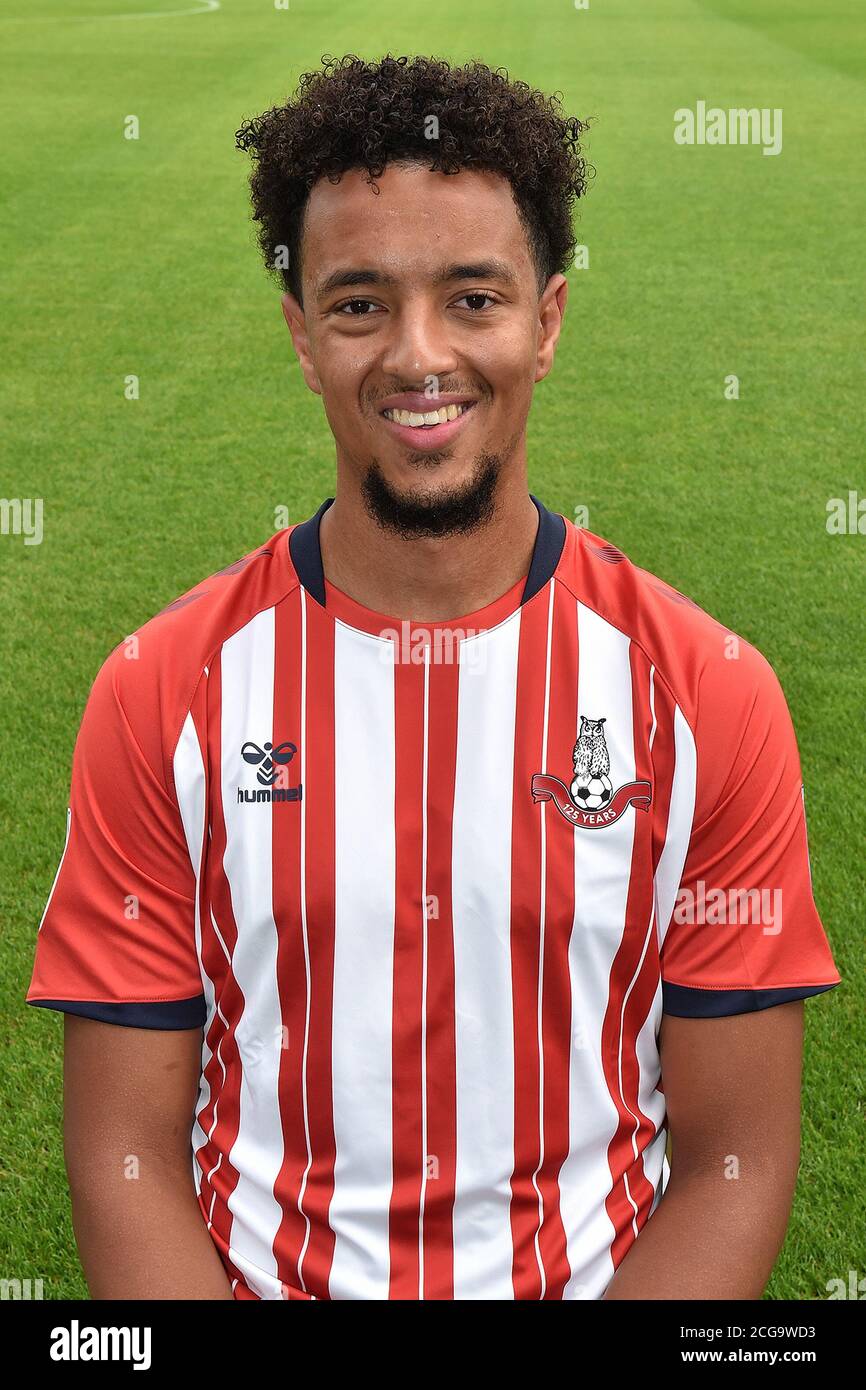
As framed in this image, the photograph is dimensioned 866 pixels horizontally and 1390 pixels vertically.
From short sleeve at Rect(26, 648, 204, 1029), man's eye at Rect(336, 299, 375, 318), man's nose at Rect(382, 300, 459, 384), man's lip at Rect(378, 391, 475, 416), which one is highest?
man's eye at Rect(336, 299, 375, 318)

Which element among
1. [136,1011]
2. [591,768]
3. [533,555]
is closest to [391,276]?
[533,555]

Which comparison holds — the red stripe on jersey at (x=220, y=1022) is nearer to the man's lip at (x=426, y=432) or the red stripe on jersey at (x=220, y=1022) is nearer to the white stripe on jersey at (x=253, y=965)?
the white stripe on jersey at (x=253, y=965)

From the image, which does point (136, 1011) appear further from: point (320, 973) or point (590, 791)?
point (590, 791)

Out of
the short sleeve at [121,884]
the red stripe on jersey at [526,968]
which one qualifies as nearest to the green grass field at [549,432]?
the red stripe on jersey at [526,968]

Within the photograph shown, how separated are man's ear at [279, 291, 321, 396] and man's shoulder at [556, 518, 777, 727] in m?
0.44

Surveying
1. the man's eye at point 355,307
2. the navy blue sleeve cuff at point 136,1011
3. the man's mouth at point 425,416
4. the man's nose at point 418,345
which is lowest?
the navy blue sleeve cuff at point 136,1011

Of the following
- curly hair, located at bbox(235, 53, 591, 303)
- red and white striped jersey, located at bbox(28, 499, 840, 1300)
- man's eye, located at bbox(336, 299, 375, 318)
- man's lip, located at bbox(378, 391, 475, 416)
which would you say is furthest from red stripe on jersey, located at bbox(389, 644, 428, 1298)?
curly hair, located at bbox(235, 53, 591, 303)

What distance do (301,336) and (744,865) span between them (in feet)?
3.26

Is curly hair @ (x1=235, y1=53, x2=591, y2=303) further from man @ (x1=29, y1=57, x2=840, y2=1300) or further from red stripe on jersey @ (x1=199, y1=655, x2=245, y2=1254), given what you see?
red stripe on jersey @ (x1=199, y1=655, x2=245, y2=1254)

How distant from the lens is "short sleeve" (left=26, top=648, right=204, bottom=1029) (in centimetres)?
188

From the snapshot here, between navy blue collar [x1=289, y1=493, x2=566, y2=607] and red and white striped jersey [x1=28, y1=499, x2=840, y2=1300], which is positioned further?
navy blue collar [x1=289, y1=493, x2=566, y2=607]

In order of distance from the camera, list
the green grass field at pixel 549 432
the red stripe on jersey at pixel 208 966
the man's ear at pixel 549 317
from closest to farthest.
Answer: the red stripe on jersey at pixel 208 966, the man's ear at pixel 549 317, the green grass field at pixel 549 432

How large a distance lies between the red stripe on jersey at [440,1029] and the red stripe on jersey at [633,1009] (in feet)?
0.74

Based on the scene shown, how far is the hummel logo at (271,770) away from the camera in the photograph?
1.93 metres
